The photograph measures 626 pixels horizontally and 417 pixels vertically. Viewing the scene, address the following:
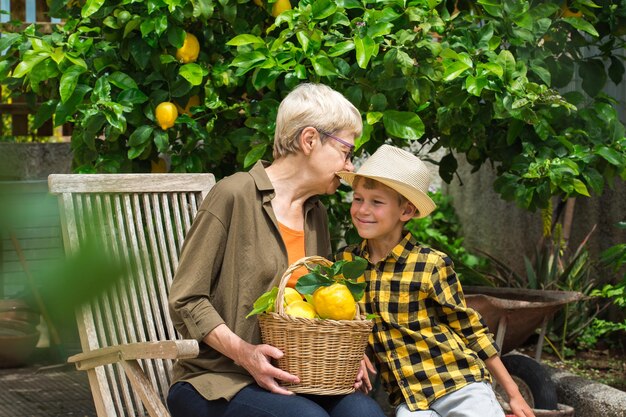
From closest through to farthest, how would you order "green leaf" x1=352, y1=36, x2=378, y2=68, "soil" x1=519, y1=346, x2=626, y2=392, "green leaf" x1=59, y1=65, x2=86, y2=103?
1. "green leaf" x1=352, y1=36, x2=378, y2=68
2. "green leaf" x1=59, y1=65, x2=86, y2=103
3. "soil" x1=519, y1=346, x2=626, y2=392

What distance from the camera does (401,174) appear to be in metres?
2.54

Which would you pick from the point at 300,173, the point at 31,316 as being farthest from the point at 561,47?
the point at 31,316

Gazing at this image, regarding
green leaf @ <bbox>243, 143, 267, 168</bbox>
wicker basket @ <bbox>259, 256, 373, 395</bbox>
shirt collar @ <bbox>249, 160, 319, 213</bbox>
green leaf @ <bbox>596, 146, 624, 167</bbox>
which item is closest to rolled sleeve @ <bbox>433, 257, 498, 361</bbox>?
wicker basket @ <bbox>259, 256, 373, 395</bbox>

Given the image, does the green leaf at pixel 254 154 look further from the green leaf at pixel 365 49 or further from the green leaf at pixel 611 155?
the green leaf at pixel 611 155

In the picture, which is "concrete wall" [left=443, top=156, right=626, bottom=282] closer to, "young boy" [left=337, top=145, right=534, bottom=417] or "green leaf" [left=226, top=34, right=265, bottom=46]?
"green leaf" [left=226, top=34, right=265, bottom=46]

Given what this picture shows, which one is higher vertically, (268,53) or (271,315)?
(268,53)

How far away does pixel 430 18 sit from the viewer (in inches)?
121

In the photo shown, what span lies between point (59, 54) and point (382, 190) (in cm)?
128

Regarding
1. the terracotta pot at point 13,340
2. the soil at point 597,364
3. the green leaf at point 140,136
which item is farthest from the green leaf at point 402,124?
the terracotta pot at point 13,340

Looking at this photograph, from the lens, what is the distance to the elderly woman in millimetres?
2324

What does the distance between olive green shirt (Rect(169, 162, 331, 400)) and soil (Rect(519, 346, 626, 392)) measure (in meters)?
2.25

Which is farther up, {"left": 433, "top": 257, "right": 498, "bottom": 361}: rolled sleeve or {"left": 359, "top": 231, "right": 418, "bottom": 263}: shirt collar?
{"left": 359, "top": 231, "right": 418, "bottom": 263}: shirt collar

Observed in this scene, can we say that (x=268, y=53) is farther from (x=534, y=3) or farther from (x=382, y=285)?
(x=534, y=3)

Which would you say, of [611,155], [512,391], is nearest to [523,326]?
[611,155]
